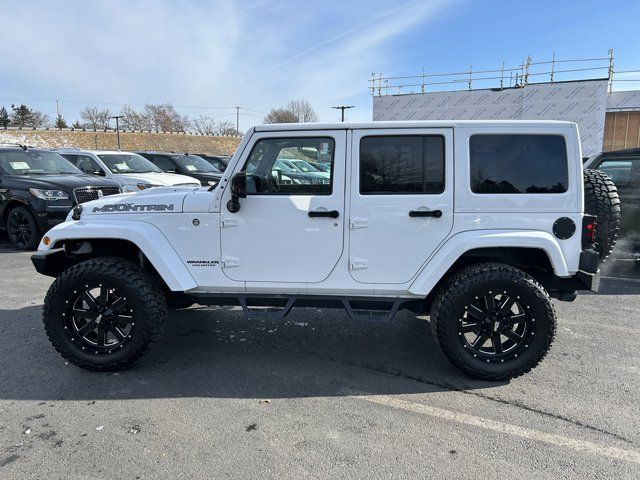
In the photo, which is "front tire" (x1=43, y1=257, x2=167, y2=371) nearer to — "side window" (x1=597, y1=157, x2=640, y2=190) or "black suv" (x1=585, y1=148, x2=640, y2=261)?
"black suv" (x1=585, y1=148, x2=640, y2=261)

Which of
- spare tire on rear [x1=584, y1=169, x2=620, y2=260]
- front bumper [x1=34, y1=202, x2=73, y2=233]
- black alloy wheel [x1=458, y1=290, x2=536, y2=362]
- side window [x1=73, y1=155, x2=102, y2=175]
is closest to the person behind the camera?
black alloy wheel [x1=458, y1=290, x2=536, y2=362]

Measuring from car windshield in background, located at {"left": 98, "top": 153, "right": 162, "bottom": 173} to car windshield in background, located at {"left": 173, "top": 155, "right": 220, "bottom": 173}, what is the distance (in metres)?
1.62

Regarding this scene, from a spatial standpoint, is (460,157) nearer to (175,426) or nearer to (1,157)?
(175,426)

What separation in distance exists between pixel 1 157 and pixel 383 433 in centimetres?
Result: 923

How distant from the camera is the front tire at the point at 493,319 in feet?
10.7

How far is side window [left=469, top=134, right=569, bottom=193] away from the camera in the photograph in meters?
3.27

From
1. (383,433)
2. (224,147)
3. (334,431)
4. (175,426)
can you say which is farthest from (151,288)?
(224,147)

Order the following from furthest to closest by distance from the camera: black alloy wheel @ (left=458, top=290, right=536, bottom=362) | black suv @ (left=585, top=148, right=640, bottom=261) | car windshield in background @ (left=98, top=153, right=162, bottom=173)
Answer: car windshield in background @ (left=98, top=153, right=162, bottom=173)
black suv @ (left=585, top=148, right=640, bottom=261)
black alloy wheel @ (left=458, top=290, right=536, bottom=362)

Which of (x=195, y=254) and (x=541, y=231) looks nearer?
(x=541, y=231)

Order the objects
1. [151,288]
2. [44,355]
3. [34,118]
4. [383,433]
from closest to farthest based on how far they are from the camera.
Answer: [383,433]
[151,288]
[44,355]
[34,118]

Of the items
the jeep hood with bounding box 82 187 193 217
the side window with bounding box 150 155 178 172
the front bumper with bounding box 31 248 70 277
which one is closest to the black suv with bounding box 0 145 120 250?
the side window with bounding box 150 155 178 172

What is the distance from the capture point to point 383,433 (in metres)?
2.79

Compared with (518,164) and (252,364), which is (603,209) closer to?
(518,164)

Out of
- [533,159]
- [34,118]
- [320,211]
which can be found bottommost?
[320,211]
